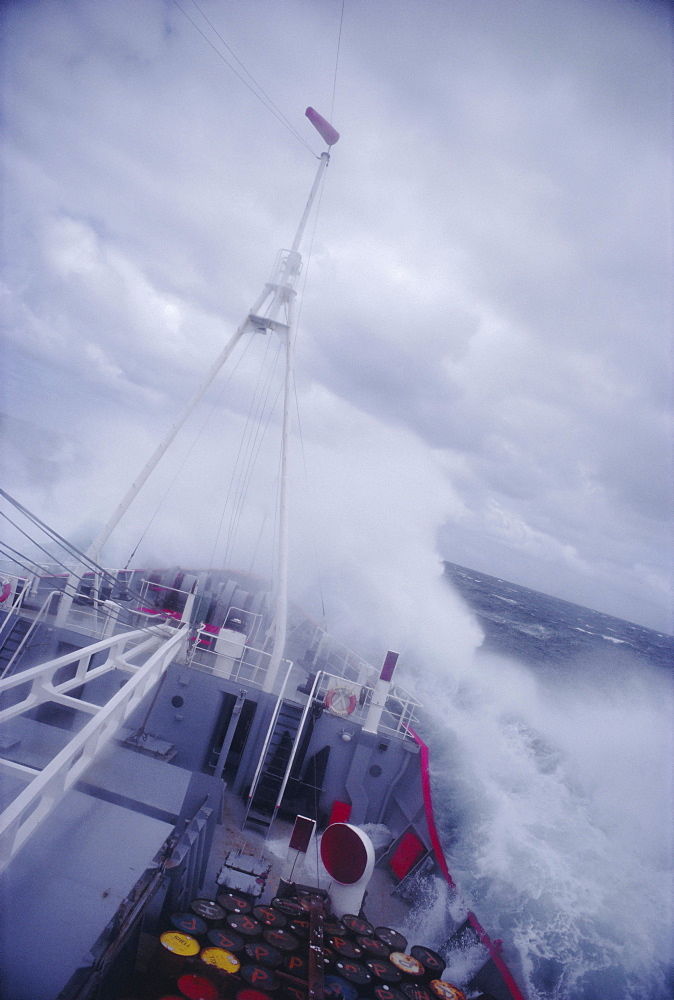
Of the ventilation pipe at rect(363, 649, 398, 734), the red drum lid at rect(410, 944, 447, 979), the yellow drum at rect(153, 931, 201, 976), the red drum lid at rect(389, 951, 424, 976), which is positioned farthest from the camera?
the ventilation pipe at rect(363, 649, 398, 734)

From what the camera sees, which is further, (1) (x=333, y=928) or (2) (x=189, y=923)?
(1) (x=333, y=928)

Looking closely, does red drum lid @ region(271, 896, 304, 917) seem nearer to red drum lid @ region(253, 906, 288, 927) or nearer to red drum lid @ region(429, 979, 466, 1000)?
red drum lid @ region(253, 906, 288, 927)

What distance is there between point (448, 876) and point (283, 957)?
17.2 feet

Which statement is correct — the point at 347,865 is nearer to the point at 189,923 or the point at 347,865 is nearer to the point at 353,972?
the point at 353,972

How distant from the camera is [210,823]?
821cm

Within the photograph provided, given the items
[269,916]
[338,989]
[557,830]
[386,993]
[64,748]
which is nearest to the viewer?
[64,748]

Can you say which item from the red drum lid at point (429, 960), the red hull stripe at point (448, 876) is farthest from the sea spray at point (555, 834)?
the red drum lid at point (429, 960)

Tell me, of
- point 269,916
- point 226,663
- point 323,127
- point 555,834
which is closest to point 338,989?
point 269,916

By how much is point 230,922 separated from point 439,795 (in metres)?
12.1

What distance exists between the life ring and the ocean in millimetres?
4049

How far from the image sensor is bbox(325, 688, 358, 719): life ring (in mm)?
12039

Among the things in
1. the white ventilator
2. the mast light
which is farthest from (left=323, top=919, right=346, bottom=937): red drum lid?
the mast light

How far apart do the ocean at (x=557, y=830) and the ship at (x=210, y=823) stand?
179 cm

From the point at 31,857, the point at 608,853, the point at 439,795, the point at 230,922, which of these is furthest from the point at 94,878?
the point at 608,853
